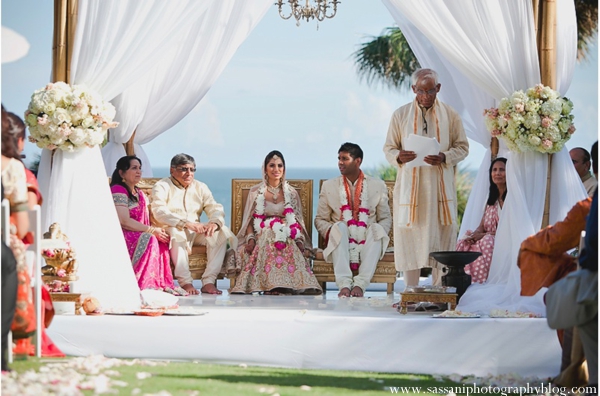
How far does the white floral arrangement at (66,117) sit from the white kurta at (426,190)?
2.21 meters

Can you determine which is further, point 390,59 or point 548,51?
point 390,59

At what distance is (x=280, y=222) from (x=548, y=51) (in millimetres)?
2544

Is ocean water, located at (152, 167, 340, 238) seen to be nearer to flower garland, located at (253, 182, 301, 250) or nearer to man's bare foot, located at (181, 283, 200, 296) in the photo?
flower garland, located at (253, 182, 301, 250)

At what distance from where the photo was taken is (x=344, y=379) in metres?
6.15

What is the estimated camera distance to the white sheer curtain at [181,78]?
890cm

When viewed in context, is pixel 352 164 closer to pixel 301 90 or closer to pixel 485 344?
pixel 485 344

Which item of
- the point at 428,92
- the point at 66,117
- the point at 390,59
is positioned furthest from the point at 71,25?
the point at 390,59

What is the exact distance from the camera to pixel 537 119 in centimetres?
714

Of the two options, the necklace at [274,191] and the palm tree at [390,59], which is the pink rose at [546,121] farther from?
the palm tree at [390,59]

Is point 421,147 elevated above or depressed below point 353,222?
above

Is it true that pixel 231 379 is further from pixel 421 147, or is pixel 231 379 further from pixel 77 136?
pixel 421 147

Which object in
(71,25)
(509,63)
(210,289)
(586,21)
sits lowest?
(210,289)

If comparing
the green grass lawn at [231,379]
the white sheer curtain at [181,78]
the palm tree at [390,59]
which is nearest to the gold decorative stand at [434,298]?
the green grass lawn at [231,379]

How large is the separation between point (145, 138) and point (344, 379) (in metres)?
4.06
